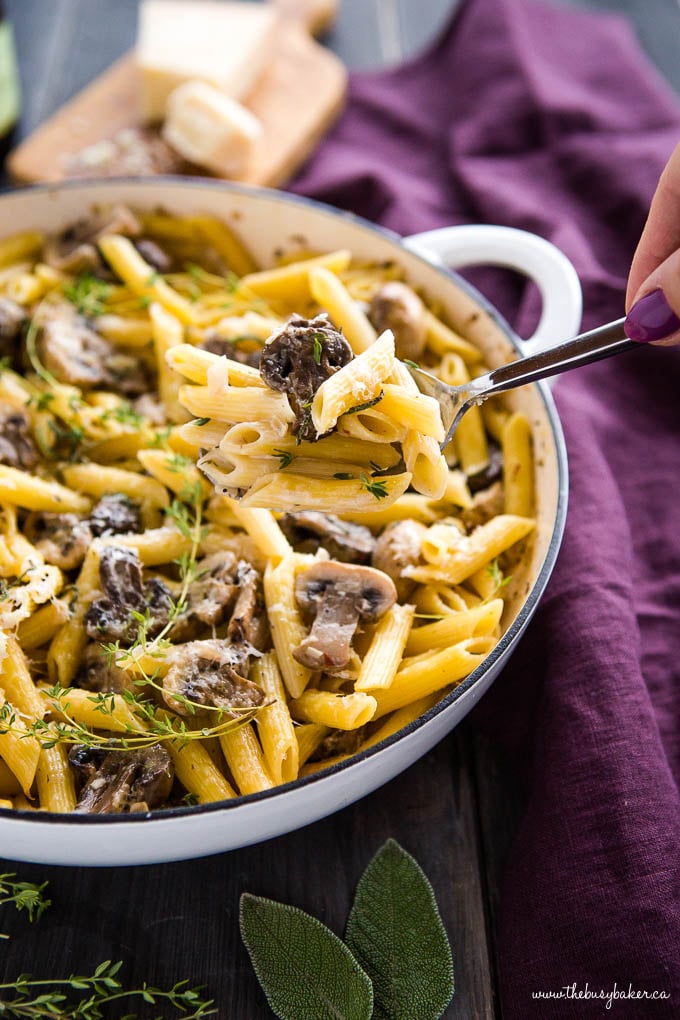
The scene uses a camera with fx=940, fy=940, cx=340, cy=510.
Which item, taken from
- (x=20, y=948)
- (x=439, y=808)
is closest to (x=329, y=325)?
(x=439, y=808)

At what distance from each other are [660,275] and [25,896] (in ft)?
5.27

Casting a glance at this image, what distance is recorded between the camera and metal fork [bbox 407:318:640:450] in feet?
5.58

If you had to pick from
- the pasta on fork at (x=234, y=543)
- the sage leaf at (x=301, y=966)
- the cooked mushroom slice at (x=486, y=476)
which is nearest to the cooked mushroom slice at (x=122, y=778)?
the pasta on fork at (x=234, y=543)

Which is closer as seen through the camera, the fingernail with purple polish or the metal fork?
the fingernail with purple polish

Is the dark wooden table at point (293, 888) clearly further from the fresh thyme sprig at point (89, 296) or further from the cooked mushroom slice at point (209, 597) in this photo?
the fresh thyme sprig at point (89, 296)

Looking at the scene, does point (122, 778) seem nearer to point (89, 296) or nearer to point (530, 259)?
point (89, 296)

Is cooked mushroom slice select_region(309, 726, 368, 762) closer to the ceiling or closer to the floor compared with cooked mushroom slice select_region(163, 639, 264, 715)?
closer to the floor

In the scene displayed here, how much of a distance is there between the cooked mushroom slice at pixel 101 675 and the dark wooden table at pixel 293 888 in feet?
1.29

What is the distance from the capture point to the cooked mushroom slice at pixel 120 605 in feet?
6.28

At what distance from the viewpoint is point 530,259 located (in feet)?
7.80

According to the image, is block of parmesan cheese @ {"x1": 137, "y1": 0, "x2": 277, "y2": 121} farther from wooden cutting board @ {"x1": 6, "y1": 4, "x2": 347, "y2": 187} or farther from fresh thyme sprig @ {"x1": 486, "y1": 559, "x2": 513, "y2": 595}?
fresh thyme sprig @ {"x1": 486, "y1": 559, "x2": 513, "y2": 595}

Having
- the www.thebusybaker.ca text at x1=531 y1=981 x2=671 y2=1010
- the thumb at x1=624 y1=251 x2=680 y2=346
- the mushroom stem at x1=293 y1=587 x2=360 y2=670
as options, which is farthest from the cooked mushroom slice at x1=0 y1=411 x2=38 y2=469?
the www.thebusybaker.ca text at x1=531 y1=981 x2=671 y2=1010

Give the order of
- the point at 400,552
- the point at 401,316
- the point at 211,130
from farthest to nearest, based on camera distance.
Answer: the point at 211,130, the point at 401,316, the point at 400,552

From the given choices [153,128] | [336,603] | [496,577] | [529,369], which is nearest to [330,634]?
[336,603]
